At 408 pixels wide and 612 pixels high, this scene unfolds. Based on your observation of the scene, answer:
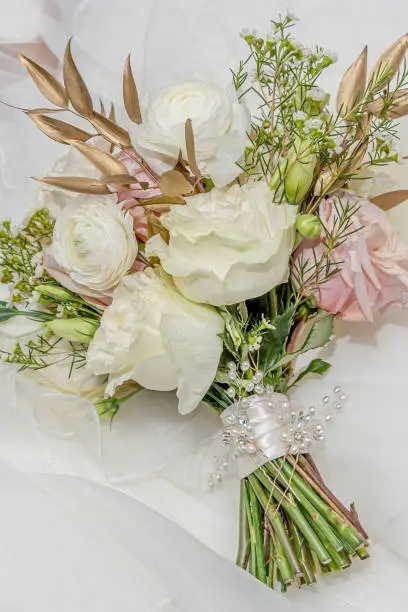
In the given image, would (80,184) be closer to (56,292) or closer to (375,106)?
(56,292)

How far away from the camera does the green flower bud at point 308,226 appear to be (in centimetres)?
81

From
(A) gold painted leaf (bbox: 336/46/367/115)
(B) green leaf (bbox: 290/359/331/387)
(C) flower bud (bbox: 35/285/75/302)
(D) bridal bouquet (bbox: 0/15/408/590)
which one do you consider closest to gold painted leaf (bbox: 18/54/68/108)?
(D) bridal bouquet (bbox: 0/15/408/590)

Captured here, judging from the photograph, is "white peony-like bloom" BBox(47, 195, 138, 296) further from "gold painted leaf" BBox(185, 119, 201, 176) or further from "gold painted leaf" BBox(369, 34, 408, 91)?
"gold painted leaf" BBox(369, 34, 408, 91)

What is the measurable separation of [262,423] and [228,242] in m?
0.24

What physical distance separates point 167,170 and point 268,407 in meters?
0.30

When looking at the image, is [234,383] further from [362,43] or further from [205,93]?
[362,43]

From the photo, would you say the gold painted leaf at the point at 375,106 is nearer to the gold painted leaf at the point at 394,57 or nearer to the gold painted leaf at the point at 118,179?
the gold painted leaf at the point at 394,57

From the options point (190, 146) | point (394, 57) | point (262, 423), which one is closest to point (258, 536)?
point (262, 423)

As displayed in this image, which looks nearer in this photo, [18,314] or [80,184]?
[80,184]

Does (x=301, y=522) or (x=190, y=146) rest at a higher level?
(x=190, y=146)

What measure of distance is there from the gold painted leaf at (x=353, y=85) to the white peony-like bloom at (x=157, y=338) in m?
0.28

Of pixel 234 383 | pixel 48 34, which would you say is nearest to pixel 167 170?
pixel 234 383

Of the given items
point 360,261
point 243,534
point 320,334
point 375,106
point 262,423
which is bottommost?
point 243,534

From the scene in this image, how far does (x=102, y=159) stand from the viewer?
841mm
